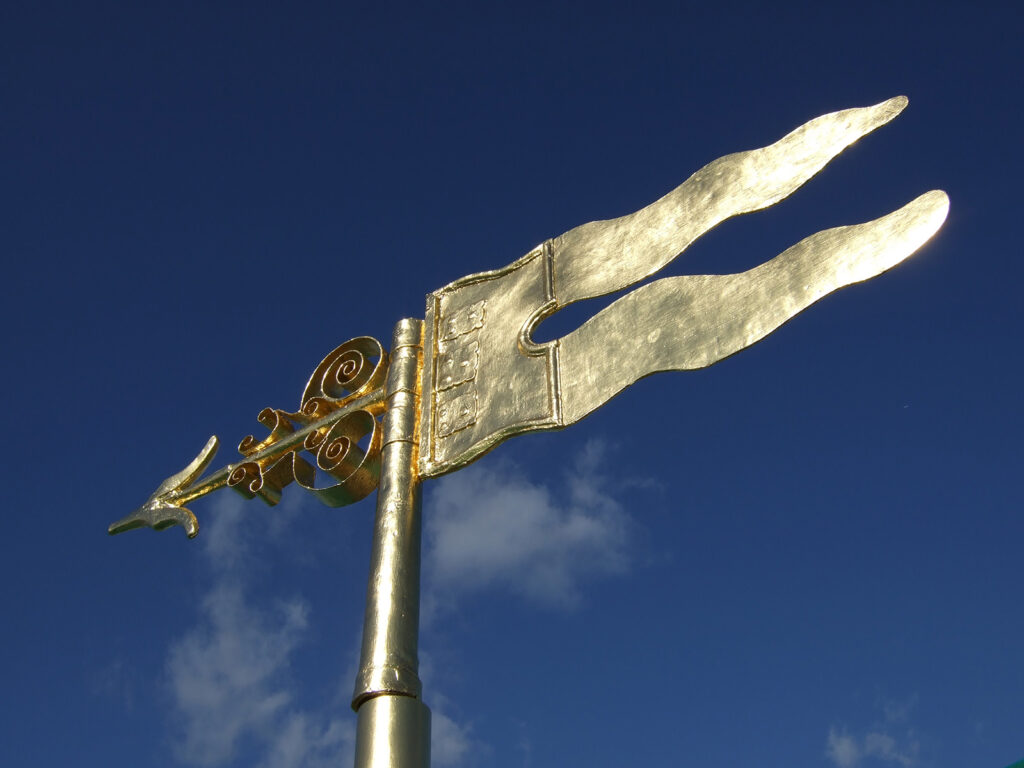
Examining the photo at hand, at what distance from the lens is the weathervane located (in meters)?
2.63

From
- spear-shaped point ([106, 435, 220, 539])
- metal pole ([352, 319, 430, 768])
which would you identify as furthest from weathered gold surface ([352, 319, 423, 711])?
spear-shaped point ([106, 435, 220, 539])

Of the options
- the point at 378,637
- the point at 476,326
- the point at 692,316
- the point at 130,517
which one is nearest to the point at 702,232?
the point at 692,316

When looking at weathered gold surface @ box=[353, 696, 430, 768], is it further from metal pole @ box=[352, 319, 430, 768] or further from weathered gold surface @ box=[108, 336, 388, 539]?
weathered gold surface @ box=[108, 336, 388, 539]

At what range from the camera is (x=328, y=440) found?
3.36 metres

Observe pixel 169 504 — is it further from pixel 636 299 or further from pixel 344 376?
pixel 636 299

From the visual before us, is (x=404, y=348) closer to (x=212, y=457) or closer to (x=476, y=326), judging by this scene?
(x=476, y=326)

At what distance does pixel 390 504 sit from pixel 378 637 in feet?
1.35

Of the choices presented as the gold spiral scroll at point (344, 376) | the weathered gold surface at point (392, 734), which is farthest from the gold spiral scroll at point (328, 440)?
the weathered gold surface at point (392, 734)

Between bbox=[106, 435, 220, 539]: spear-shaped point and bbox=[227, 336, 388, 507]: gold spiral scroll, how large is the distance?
0.17 metres

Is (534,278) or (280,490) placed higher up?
(534,278)

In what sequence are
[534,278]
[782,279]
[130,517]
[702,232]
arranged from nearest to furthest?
[782,279] < [702,232] < [534,278] < [130,517]

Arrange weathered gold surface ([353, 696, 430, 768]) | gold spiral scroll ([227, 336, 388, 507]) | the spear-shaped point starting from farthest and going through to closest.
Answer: the spear-shaped point < gold spiral scroll ([227, 336, 388, 507]) < weathered gold surface ([353, 696, 430, 768])

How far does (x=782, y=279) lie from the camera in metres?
2.72

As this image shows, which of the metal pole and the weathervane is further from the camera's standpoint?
the weathervane
